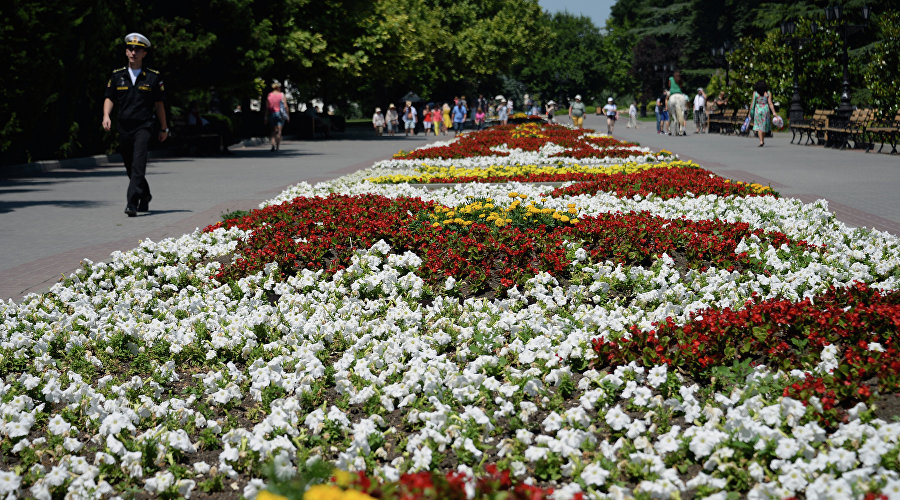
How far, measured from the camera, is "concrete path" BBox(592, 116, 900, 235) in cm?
1016

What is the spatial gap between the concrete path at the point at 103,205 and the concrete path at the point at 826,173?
7.39 meters

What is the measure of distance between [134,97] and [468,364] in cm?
772

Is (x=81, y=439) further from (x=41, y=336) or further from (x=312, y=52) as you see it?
(x=312, y=52)

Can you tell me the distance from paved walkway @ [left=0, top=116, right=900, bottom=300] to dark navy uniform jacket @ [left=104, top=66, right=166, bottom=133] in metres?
1.19

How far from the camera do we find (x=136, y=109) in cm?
1070

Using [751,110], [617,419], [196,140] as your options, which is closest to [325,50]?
[196,140]

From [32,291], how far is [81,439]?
322 cm

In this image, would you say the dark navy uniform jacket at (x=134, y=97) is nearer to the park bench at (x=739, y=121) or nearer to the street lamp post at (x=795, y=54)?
the street lamp post at (x=795, y=54)

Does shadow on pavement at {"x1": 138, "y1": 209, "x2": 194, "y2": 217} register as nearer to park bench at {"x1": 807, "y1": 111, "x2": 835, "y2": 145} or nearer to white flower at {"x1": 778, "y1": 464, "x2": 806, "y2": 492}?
white flower at {"x1": 778, "y1": 464, "x2": 806, "y2": 492}

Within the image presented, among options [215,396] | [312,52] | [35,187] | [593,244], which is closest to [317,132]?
[312,52]

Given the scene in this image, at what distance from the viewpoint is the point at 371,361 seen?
15.2ft

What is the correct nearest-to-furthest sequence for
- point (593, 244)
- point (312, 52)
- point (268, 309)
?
point (268, 309), point (593, 244), point (312, 52)

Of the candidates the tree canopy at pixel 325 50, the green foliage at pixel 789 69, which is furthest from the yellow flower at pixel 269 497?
the green foliage at pixel 789 69

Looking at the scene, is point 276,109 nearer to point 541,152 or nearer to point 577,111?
point 541,152
